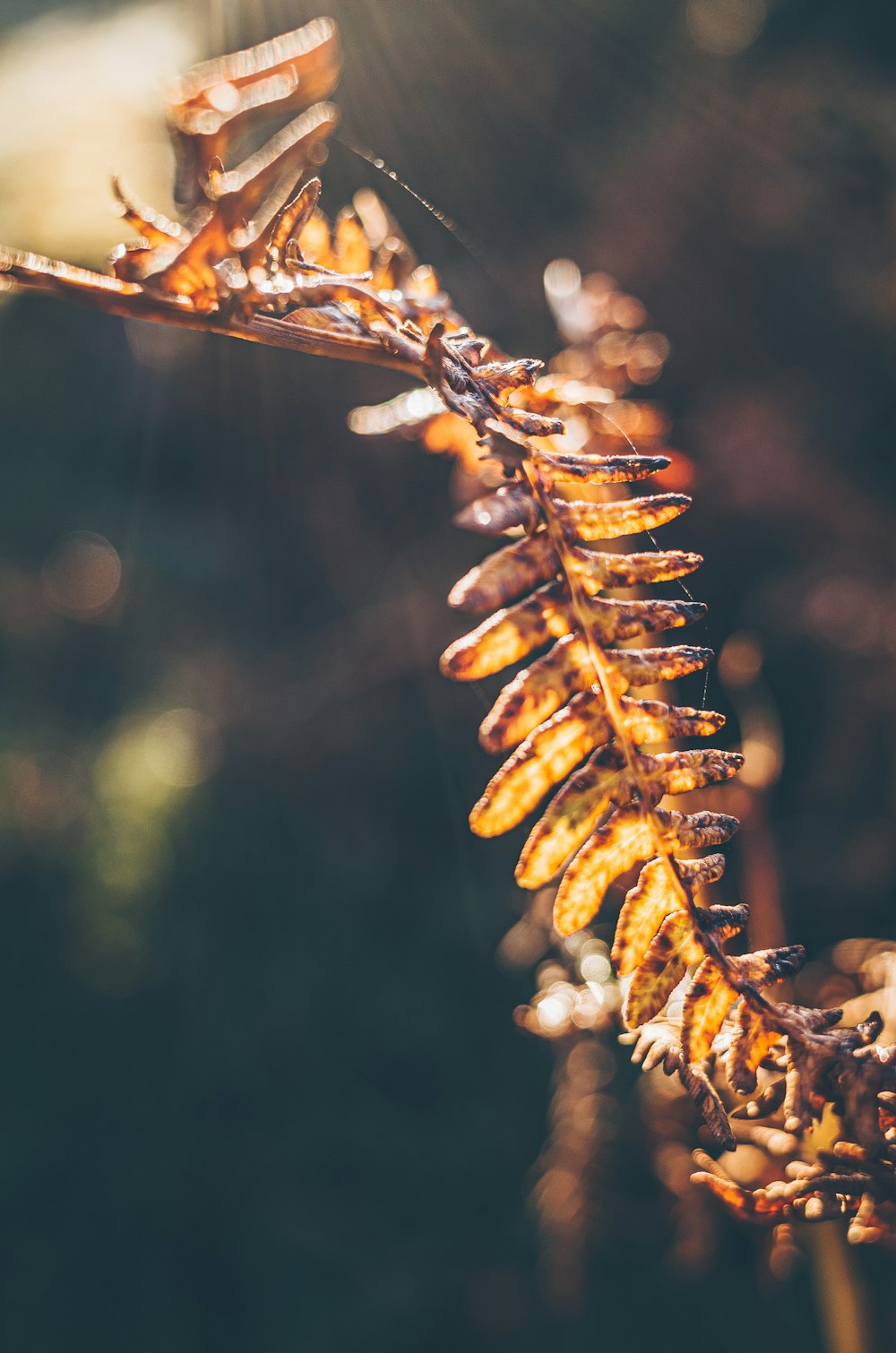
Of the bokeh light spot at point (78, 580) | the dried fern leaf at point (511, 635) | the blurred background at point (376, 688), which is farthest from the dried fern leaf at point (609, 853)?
the bokeh light spot at point (78, 580)

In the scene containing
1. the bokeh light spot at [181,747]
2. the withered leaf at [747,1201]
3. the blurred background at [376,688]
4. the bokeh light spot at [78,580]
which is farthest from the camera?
the bokeh light spot at [78,580]

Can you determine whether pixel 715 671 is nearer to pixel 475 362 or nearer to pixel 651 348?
pixel 651 348

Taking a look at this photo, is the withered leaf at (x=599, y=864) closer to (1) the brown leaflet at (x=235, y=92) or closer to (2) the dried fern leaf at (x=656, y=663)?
(2) the dried fern leaf at (x=656, y=663)

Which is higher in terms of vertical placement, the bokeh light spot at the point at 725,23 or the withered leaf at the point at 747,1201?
the bokeh light spot at the point at 725,23

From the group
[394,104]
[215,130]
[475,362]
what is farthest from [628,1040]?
[394,104]

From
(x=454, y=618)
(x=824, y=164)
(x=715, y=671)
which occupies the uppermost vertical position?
(x=824, y=164)

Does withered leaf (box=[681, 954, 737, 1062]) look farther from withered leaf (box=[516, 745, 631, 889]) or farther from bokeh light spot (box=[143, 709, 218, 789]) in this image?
bokeh light spot (box=[143, 709, 218, 789])

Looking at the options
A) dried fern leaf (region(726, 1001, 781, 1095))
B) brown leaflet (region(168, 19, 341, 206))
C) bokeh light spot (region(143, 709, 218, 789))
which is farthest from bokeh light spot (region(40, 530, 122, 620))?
dried fern leaf (region(726, 1001, 781, 1095))

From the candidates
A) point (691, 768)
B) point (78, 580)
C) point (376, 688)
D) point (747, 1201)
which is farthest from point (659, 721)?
point (78, 580)

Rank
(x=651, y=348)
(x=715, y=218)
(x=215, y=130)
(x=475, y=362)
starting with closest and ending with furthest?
(x=215, y=130)
(x=475, y=362)
(x=651, y=348)
(x=715, y=218)
